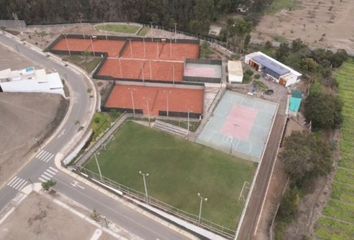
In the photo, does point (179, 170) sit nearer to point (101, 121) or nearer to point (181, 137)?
point (181, 137)

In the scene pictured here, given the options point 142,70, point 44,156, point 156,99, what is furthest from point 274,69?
point 44,156

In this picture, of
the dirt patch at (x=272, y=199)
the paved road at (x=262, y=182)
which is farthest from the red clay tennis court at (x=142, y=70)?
the dirt patch at (x=272, y=199)

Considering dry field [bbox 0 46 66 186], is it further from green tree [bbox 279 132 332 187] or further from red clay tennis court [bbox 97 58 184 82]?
green tree [bbox 279 132 332 187]

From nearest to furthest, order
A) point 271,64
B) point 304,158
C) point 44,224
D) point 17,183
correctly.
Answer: point 44,224
point 304,158
point 17,183
point 271,64

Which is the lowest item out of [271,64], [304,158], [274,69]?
[304,158]

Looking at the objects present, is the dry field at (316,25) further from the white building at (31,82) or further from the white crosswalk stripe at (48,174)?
the white crosswalk stripe at (48,174)

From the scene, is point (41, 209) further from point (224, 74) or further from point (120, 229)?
point (224, 74)
